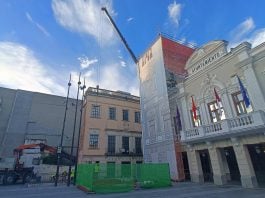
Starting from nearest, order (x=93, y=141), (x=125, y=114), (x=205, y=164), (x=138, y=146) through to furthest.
Answer: (x=205, y=164)
(x=93, y=141)
(x=138, y=146)
(x=125, y=114)

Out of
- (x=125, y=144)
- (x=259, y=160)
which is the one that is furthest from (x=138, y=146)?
(x=259, y=160)

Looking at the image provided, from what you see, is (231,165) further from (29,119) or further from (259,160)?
(29,119)

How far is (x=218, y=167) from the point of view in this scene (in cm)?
1653

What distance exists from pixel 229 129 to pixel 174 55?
41.4 ft

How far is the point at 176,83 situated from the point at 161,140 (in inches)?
272

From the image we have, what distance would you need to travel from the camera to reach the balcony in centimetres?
1316

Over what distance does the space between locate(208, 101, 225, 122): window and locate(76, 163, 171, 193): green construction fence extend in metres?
6.19

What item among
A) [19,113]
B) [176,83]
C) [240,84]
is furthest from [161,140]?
[19,113]

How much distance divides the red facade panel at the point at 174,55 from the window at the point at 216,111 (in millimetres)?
7169

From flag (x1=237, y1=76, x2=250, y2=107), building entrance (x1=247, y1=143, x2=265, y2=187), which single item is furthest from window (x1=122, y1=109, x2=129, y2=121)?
flag (x1=237, y1=76, x2=250, y2=107)

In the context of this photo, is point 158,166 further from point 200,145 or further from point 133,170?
point 200,145

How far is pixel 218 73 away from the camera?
1731cm

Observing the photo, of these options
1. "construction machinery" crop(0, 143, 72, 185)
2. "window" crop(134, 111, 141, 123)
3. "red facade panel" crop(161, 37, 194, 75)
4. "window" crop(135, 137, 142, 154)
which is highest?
"red facade panel" crop(161, 37, 194, 75)

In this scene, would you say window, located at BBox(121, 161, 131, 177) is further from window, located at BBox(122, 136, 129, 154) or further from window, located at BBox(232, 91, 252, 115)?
window, located at BBox(122, 136, 129, 154)
